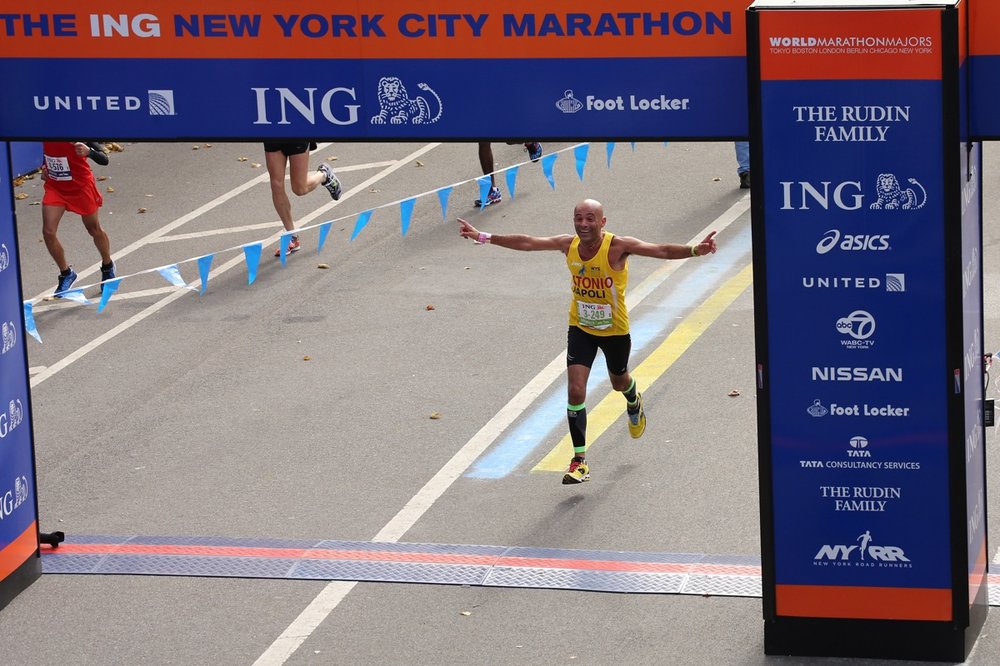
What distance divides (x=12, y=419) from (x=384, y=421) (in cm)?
347

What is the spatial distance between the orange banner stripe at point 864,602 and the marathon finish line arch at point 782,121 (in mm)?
11

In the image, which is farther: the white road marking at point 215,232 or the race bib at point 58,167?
the white road marking at point 215,232

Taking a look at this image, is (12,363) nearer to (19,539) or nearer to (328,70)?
(19,539)

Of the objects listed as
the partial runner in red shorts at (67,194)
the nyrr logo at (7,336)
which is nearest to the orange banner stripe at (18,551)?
the nyrr logo at (7,336)

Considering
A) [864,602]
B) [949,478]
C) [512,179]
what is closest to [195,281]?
[512,179]

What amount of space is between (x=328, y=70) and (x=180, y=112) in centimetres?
85

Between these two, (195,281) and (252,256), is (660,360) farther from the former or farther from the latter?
(195,281)

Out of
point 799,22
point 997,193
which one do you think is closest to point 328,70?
point 799,22

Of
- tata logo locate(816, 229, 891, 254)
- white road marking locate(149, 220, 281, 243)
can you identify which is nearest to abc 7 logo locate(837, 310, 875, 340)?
tata logo locate(816, 229, 891, 254)

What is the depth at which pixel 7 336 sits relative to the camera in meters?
10.3

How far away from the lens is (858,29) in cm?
805

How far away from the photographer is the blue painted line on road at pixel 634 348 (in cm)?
1233

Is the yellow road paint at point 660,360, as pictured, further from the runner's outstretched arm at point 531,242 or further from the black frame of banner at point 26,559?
the black frame of banner at point 26,559

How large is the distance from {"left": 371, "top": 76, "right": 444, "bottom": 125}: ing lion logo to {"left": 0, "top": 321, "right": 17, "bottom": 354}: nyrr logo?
2859 millimetres
